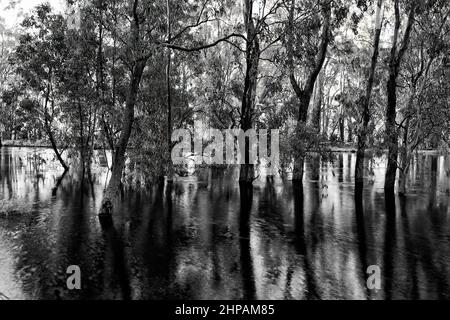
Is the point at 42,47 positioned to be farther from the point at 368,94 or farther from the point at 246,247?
the point at 246,247

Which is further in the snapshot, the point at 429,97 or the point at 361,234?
the point at 429,97

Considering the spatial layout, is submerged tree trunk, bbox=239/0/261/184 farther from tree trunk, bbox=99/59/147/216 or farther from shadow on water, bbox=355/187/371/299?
tree trunk, bbox=99/59/147/216

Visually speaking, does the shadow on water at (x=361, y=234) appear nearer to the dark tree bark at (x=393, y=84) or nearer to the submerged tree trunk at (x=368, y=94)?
the submerged tree trunk at (x=368, y=94)

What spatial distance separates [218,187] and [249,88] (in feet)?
24.1

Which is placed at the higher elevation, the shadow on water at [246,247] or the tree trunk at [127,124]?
the tree trunk at [127,124]

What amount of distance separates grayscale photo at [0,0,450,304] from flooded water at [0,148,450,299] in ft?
0.27

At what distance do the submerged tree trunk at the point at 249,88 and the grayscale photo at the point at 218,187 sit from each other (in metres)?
0.11

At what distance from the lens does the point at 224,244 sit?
51.8ft

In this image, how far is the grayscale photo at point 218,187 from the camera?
12.0 m

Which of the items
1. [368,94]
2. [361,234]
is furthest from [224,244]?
[368,94]

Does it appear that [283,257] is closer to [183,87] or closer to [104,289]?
[104,289]
